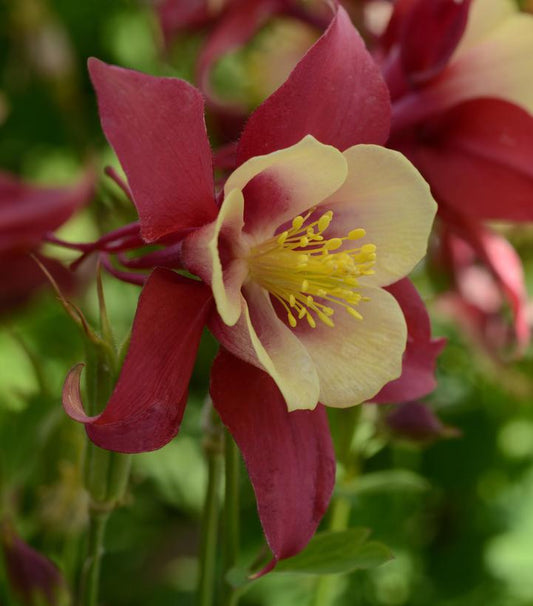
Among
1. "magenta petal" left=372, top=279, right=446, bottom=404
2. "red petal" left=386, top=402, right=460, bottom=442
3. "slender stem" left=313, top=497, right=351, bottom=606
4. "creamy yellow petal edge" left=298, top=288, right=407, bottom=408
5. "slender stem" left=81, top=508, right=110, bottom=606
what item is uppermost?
"creamy yellow petal edge" left=298, top=288, right=407, bottom=408

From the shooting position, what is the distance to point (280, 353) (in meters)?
0.42

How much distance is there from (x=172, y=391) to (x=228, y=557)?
11 cm

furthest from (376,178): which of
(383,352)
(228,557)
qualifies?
(228,557)

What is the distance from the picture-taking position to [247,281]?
441 millimetres

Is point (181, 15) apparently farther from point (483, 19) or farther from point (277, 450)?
point (277, 450)

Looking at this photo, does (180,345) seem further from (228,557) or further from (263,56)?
(263,56)

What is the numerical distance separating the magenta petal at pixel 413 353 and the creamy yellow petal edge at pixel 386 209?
0.09ft

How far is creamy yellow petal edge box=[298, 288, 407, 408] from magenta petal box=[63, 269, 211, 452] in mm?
55

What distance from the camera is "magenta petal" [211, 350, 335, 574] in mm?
399

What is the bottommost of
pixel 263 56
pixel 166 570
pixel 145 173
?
pixel 166 570

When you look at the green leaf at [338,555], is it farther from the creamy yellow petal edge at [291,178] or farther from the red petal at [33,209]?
the red petal at [33,209]

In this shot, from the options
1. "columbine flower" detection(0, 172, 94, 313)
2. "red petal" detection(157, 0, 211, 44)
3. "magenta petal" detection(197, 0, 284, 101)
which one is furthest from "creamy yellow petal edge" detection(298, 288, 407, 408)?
"red petal" detection(157, 0, 211, 44)

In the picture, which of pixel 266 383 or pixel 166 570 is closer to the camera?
pixel 266 383

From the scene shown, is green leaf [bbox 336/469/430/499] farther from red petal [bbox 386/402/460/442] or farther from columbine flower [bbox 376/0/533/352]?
columbine flower [bbox 376/0/533/352]
